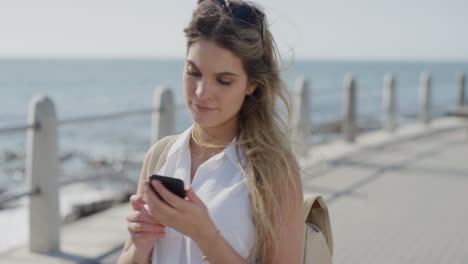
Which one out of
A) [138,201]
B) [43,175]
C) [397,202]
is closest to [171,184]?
[138,201]

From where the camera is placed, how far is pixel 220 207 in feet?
5.74

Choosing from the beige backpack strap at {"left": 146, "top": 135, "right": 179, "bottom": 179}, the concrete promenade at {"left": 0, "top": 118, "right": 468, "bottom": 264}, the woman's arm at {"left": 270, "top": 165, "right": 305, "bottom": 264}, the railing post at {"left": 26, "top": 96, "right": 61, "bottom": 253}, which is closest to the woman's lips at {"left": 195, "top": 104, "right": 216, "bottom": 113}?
the beige backpack strap at {"left": 146, "top": 135, "right": 179, "bottom": 179}

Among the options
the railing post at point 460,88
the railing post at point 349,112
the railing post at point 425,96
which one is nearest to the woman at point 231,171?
the railing post at point 349,112

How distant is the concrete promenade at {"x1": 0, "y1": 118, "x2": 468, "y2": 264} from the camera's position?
451 cm

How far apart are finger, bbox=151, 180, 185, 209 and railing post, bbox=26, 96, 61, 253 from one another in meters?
3.05

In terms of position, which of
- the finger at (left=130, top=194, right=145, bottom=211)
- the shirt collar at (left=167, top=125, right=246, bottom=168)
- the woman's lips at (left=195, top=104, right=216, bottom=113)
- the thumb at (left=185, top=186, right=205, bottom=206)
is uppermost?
the woman's lips at (left=195, top=104, right=216, bottom=113)

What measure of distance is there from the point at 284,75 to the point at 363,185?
521 cm

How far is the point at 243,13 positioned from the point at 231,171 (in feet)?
1.71

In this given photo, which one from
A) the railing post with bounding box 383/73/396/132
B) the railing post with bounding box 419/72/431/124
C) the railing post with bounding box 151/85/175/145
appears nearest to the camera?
the railing post with bounding box 151/85/175/145

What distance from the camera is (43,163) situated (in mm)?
4352

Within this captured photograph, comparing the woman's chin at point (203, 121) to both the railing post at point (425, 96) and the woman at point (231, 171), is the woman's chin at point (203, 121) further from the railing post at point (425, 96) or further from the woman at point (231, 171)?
the railing post at point (425, 96)

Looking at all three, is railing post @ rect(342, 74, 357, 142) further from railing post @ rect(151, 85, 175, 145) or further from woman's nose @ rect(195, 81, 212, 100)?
woman's nose @ rect(195, 81, 212, 100)

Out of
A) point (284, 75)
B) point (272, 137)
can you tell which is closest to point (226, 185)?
point (272, 137)

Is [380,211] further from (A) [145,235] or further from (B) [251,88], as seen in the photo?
(A) [145,235]
